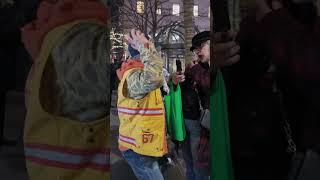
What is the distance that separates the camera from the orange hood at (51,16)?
181 cm

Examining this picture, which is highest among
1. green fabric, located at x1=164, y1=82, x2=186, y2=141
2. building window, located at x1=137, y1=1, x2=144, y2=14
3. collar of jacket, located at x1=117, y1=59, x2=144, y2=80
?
building window, located at x1=137, y1=1, x2=144, y2=14

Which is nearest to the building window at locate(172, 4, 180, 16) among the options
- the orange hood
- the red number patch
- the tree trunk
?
the tree trunk

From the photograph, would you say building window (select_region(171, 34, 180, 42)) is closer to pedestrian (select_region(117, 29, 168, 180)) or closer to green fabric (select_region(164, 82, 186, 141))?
pedestrian (select_region(117, 29, 168, 180))

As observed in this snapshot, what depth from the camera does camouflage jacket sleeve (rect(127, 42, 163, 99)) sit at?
3711 mm

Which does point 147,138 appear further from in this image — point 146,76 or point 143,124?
point 146,76

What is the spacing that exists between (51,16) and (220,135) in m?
0.82

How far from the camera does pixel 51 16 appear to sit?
1815 millimetres

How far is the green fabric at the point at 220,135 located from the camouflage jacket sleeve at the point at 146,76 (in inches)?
60.1

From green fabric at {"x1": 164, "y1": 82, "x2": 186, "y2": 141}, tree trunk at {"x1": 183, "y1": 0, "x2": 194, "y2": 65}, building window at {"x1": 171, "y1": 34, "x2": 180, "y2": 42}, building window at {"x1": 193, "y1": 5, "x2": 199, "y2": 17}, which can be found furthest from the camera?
green fabric at {"x1": 164, "y1": 82, "x2": 186, "y2": 141}

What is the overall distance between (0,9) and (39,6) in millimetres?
127

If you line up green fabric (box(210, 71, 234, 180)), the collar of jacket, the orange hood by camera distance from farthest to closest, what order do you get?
the collar of jacket → green fabric (box(210, 71, 234, 180)) → the orange hood

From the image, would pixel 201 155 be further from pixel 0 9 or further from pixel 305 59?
pixel 0 9

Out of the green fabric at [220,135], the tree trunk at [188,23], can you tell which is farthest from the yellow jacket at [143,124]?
the green fabric at [220,135]

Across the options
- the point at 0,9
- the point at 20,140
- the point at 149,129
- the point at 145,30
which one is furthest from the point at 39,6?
the point at 149,129
